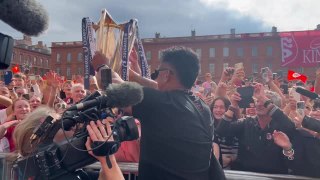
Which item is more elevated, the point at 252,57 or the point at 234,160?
the point at 252,57

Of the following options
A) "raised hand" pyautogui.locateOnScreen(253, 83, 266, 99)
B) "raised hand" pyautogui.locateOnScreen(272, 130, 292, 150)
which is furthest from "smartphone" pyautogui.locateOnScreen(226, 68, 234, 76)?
"raised hand" pyautogui.locateOnScreen(272, 130, 292, 150)

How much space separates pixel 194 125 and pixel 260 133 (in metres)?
2.12

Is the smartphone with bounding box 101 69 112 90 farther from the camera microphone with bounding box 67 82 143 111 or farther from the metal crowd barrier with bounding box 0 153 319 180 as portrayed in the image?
the metal crowd barrier with bounding box 0 153 319 180

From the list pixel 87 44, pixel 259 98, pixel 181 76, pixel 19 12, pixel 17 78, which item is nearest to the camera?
pixel 19 12

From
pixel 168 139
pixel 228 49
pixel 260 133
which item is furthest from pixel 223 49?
pixel 168 139

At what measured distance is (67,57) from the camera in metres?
74.1

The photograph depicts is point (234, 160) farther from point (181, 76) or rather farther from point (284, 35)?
point (284, 35)

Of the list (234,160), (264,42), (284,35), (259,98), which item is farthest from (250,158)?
(264,42)

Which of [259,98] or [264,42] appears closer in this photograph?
[259,98]

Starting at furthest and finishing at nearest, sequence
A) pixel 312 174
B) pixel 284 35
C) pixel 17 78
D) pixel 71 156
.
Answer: pixel 284 35, pixel 17 78, pixel 312 174, pixel 71 156

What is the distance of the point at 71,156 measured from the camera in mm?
2043

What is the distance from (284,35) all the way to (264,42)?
56311 millimetres

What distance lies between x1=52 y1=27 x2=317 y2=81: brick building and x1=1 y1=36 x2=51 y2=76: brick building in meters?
10.0

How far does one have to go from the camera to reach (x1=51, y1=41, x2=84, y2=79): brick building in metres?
73.8
